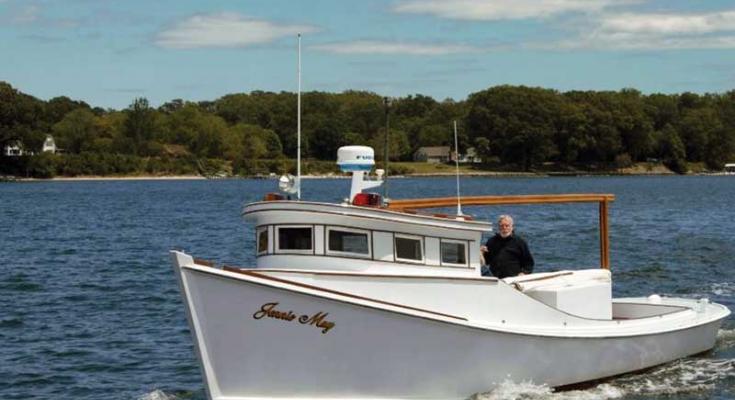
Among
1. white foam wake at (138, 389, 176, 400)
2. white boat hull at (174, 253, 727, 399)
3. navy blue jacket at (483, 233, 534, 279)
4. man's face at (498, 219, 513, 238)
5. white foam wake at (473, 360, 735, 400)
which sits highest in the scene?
man's face at (498, 219, 513, 238)

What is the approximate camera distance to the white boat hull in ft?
56.3

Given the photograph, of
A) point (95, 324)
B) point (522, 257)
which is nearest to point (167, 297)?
point (95, 324)

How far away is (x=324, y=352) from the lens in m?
17.6

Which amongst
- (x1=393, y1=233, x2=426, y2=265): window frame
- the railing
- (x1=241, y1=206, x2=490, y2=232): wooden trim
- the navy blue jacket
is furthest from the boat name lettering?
the navy blue jacket

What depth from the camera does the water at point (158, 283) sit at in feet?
72.2

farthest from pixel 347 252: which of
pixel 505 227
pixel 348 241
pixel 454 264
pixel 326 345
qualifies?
pixel 505 227

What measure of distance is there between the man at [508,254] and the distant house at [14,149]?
163106 mm

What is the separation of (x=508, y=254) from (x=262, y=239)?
432cm

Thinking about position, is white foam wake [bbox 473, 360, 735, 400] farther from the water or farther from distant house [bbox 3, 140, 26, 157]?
distant house [bbox 3, 140, 26, 157]

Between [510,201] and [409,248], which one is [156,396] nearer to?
[409,248]

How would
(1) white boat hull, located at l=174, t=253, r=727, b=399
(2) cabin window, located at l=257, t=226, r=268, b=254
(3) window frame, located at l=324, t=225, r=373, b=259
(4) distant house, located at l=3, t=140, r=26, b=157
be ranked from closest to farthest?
(1) white boat hull, located at l=174, t=253, r=727, b=399, (3) window frame, located at l=324, t=225, r=373, b=259, (2) cabin window, located at l=257, t=226, r=268, b=254, (4) distant house, located at l=3, t=140, r=26, b=157

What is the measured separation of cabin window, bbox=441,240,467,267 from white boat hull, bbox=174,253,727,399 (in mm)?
1280

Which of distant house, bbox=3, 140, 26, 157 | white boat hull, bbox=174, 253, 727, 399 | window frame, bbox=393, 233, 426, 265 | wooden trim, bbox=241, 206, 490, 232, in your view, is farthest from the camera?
distant house, bbox=3, 140, 26, 157

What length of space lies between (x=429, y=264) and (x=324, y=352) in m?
2.33
